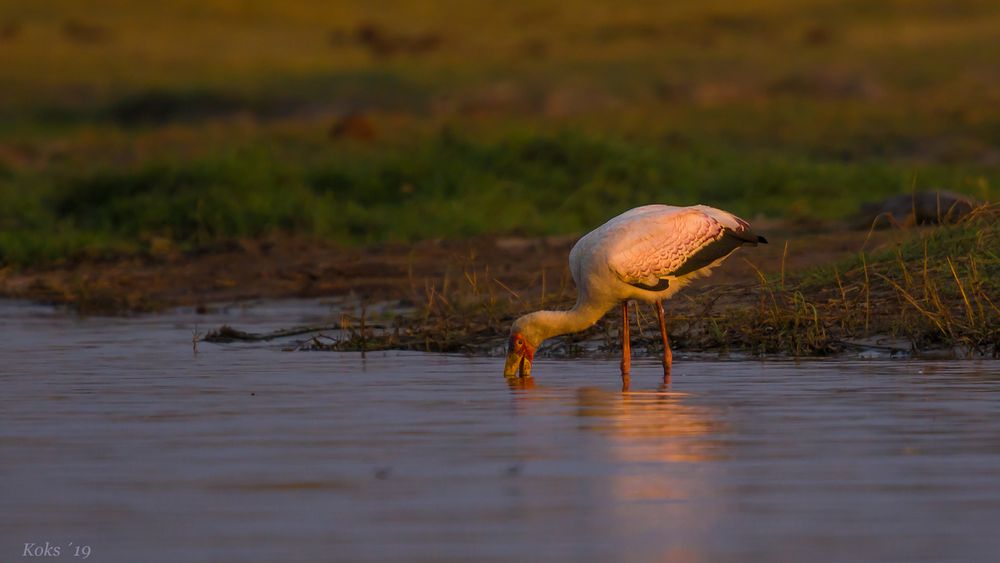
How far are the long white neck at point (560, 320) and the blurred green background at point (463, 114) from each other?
2.93 meters

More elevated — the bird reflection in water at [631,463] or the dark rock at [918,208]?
the dark rock at [918,208]

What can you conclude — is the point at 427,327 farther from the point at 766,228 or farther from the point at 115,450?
the point at 766,228

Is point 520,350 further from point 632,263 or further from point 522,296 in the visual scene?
point 522,296

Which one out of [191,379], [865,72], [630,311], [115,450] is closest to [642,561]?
[115,450]

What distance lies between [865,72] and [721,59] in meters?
3.66

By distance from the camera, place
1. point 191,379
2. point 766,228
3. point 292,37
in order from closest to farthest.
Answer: point 191,379
point 766,228
point 292,37

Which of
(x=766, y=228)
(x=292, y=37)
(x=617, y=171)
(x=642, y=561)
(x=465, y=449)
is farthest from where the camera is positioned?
(x=292, y=37)

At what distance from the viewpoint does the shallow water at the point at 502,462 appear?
4.84 metres

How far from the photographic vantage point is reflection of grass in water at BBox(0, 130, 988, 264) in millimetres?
17719

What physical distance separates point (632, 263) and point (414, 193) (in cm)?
1072

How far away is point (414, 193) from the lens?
1950 cm

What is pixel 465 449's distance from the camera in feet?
21.2

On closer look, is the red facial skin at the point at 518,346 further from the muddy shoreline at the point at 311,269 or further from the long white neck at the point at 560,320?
the muddy shoreline at the point at 311,269

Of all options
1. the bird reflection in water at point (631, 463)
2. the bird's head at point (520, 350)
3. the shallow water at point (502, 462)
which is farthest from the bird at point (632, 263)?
the bird reflection in water at point (631, 463)
